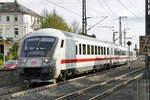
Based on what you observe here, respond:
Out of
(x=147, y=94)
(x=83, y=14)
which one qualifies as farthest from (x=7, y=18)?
(x=147, y=94)

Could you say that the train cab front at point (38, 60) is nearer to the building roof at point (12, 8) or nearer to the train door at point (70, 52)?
the train door at point (70, 52)

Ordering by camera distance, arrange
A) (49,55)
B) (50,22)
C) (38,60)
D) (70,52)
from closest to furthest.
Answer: (38,60), (49,55), (70,52), (50,22)

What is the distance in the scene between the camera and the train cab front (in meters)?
14.6

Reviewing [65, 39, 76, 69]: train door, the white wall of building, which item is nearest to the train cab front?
[65, 39, 76, 69]: train door

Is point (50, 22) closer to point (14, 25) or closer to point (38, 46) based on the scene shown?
point (38, 46)

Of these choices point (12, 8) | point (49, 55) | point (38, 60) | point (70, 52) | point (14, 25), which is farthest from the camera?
point (12, 8)

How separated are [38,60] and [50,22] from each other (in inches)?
1013

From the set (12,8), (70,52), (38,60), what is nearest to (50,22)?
(70,52)

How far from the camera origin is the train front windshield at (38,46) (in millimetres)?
14984

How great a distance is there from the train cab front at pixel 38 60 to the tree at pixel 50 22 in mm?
23637

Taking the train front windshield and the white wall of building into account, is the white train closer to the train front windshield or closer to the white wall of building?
the train front windshield

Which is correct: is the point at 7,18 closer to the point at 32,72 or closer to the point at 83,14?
the point at 83,14

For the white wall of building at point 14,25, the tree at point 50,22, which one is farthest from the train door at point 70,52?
the white wall of building at point 14,25

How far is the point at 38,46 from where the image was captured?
15273mm
